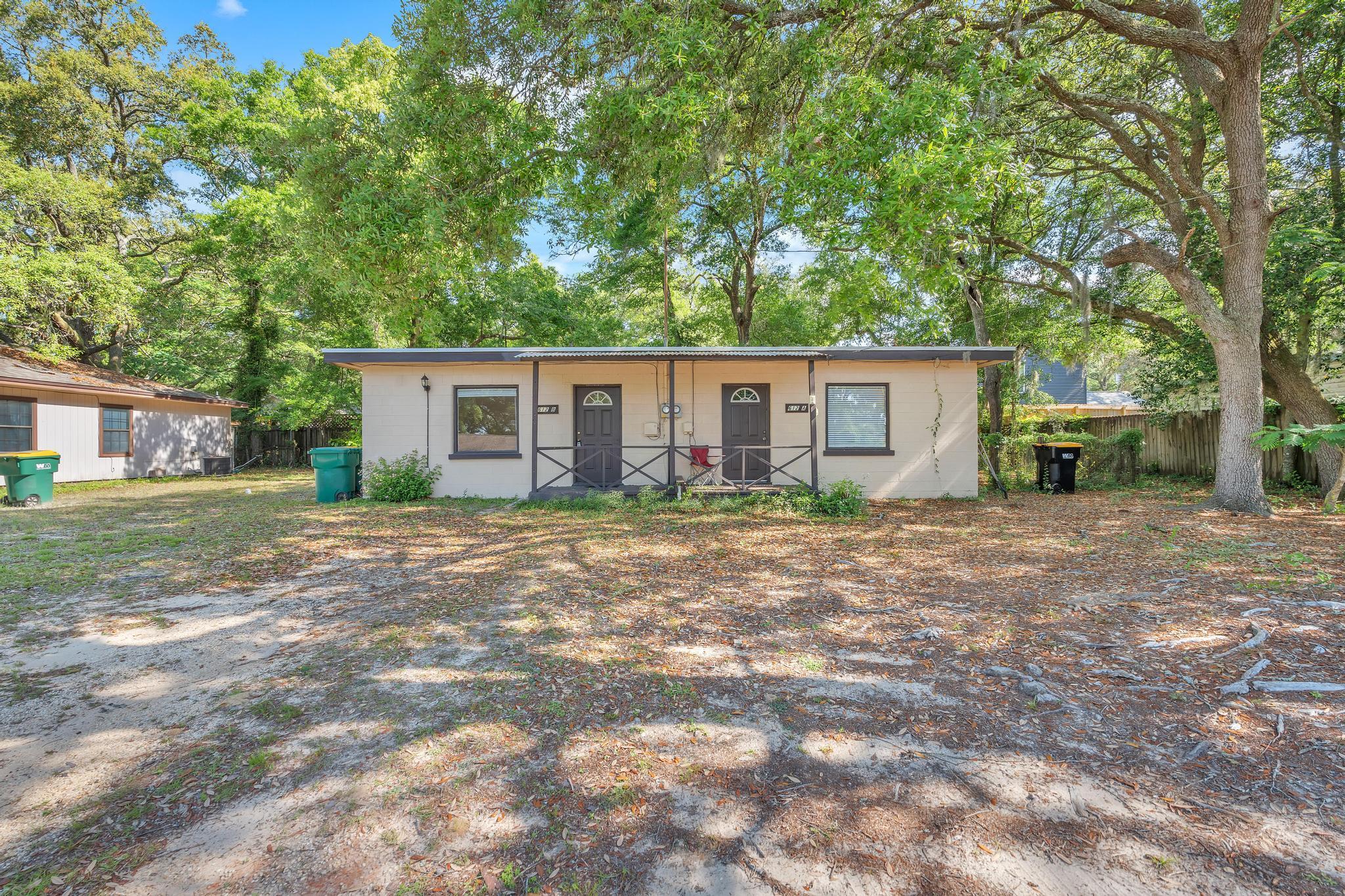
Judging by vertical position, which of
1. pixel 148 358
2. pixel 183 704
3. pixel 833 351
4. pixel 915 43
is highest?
pixel 915 43

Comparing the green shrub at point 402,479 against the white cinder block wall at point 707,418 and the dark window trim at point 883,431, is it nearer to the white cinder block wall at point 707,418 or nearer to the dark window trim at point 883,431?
the white cinder block wall at point 707,418

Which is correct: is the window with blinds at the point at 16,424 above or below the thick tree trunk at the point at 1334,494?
above

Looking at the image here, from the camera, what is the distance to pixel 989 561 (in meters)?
5.46

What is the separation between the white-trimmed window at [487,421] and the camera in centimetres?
1046

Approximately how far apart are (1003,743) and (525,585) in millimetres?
3645

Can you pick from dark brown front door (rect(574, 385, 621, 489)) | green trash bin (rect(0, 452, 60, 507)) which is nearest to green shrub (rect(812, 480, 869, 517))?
dark brown front door (rect(574, 385, 621, 489))

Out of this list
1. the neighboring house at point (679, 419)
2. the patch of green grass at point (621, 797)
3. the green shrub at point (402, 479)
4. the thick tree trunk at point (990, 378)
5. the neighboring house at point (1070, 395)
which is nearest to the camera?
the patch of green grass at point (621, 797)

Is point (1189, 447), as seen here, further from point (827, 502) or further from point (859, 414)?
point (827, 502)

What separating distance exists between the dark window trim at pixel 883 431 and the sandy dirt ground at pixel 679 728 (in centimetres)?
509

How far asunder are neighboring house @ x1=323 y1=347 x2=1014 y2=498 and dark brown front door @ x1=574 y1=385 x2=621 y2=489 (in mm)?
21

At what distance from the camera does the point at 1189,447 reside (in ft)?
39.0

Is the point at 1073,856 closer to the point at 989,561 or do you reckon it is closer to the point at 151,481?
the point at 989,561

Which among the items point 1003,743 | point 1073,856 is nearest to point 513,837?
point 1073,856

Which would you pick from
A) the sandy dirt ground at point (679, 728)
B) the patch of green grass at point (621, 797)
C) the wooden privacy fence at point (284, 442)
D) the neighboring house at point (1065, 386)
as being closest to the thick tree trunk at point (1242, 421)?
the sandy dirt ground at point (679, 728)
